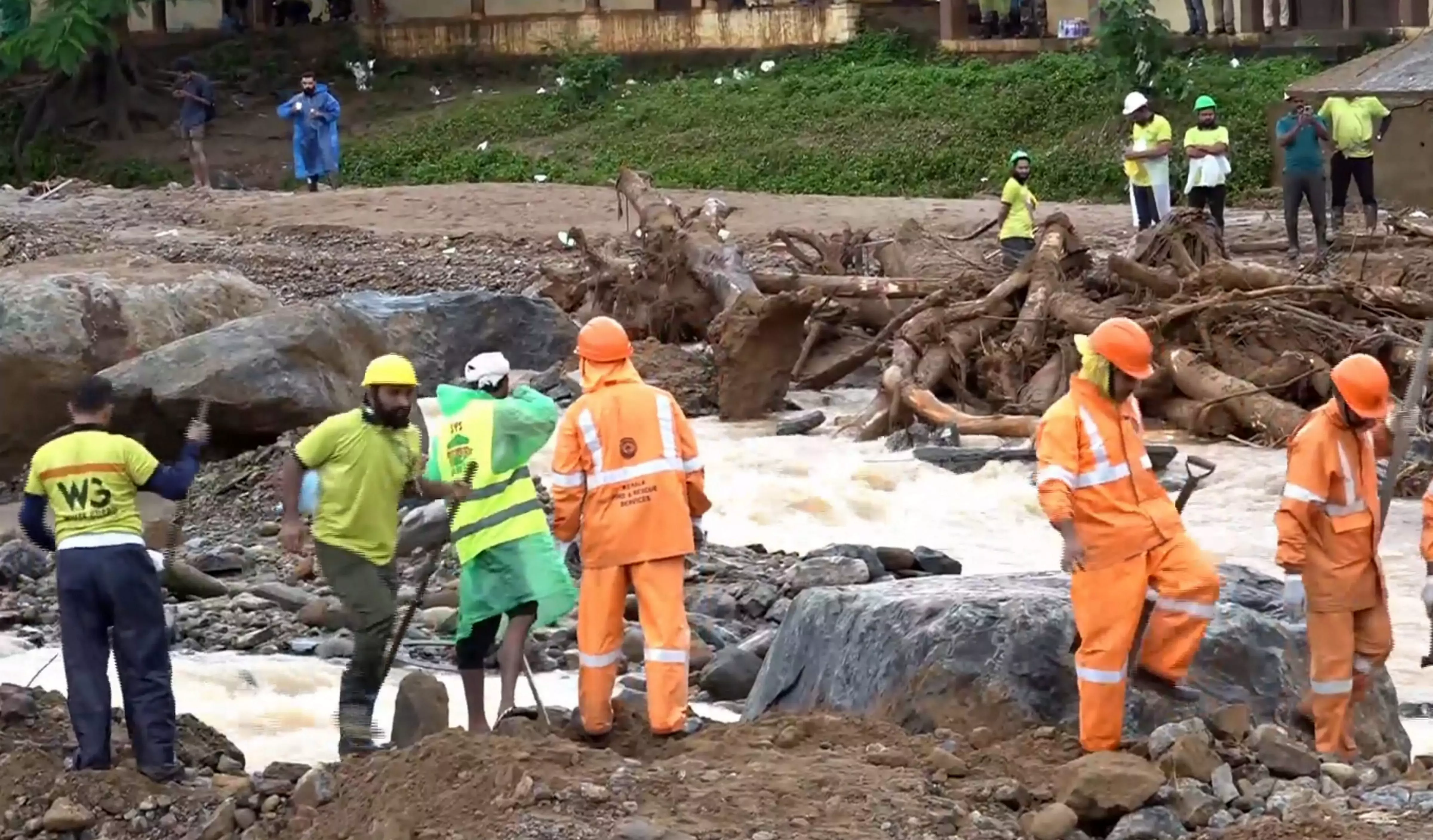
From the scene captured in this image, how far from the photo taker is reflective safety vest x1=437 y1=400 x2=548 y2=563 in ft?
23.8

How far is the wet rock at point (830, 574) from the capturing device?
10.2m

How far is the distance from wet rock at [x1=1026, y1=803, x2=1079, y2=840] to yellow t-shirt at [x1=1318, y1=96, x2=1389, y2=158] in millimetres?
13551

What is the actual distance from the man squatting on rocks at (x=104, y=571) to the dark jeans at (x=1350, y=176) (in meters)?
13.5

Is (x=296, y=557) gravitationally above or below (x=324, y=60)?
below

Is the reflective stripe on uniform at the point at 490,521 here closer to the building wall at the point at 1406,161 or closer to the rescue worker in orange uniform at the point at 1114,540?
the rescue worker in orange uniform at the point at 1114,540

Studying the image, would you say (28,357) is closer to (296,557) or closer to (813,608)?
(296,557)

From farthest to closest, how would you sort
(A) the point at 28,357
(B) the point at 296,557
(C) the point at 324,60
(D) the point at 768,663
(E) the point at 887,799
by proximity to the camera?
(C) the point at 324,60
(A) the point at 28,357
(B) the point at 296,557
(D) the point at 768,663
(E) the point at 887,799

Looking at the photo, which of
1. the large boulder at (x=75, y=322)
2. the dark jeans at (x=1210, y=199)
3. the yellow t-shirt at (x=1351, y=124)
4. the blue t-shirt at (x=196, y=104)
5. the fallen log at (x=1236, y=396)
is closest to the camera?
the large boulder at (x=75, y=322)

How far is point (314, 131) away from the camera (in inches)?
1014

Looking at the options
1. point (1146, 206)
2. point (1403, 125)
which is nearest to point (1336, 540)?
point (1146, 206)

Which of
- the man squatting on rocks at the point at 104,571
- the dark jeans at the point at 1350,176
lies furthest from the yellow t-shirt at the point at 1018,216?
the man squatting on rocks at the point at 104,571

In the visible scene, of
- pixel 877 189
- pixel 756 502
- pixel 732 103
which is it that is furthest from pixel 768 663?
pixel 732 103

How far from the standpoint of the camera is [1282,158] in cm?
1814

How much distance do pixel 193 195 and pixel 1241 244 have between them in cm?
1327
